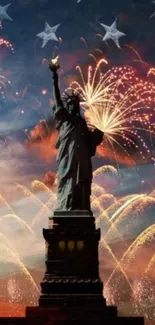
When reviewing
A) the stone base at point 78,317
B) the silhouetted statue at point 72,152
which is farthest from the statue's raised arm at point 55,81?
the stone base at point 78,317

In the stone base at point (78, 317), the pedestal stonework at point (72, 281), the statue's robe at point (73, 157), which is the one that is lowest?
the stone base at point (78, 317)

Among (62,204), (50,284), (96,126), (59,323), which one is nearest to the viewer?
(59,323)

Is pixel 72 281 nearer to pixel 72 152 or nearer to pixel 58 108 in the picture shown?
pixel 72 152

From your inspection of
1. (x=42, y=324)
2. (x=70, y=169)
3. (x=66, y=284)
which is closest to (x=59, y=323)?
(x=42, y=324)

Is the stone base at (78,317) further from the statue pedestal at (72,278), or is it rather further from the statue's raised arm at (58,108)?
the statue's raised arm at (58,108)

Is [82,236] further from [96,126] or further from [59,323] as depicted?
[96,126]
